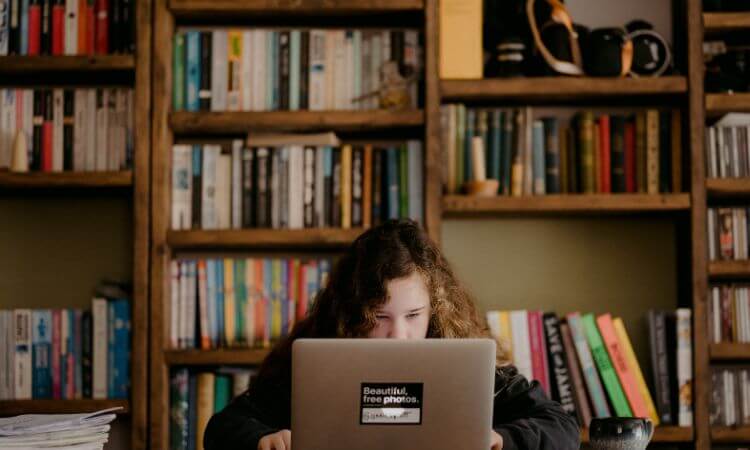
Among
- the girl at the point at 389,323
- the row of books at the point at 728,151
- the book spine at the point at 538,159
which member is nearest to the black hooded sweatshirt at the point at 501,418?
the girl at the point at 389,323

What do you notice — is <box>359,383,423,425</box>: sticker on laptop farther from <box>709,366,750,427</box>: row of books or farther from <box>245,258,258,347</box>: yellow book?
<box>709,366,750,427</box>: row of books

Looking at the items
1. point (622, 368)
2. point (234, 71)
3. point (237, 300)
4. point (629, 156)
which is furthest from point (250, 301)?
point (629, 156)

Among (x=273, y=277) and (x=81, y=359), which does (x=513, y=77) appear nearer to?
(x=273, y=277)

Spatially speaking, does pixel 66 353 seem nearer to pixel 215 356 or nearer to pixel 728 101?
pixel 215 356

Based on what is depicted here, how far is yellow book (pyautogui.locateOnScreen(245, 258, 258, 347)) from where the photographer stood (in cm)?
254

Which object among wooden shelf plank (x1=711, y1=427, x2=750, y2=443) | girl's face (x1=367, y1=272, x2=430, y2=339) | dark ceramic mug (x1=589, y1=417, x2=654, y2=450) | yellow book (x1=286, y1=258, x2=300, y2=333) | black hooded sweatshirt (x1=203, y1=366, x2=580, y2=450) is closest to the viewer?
dark ceramic mug (x1=589, y1=417, x2=654, y2=450)

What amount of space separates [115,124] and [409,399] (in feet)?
5.26

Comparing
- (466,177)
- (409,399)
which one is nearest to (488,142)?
(466,177)

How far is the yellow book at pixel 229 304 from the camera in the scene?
8.31 ft

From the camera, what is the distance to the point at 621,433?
4.65 ft

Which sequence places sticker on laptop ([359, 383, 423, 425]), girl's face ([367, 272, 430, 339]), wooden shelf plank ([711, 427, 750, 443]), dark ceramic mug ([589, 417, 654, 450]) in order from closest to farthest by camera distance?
sticker on laptop ([359, 383, 423, 425]) → dark ceramic mug ([589, 417, 654, 450]) → girl's face ([367, 272, 430, 339]) → wooden shelf plank ([711, 427, 750, 443])

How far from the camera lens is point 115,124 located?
2.58 m

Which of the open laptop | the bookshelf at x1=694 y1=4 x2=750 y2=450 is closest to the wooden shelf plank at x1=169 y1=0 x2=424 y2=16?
the bookshelf at x1=694 y1=4 x2=750 y2=450

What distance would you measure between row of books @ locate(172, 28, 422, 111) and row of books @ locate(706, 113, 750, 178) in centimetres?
81
